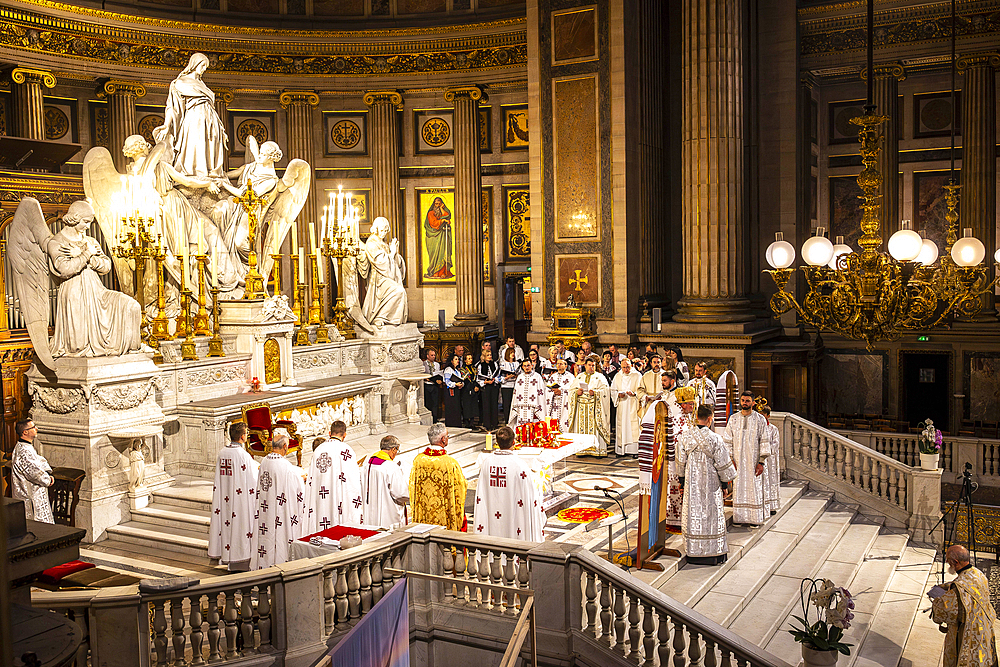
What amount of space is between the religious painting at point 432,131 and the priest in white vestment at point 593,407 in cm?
1197

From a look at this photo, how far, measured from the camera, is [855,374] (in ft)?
69.4

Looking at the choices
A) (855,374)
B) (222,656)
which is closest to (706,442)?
(222,656)

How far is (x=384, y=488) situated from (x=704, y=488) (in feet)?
11.1

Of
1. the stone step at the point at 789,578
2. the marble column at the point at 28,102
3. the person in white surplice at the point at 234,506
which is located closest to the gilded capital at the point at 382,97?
the marble column at the point at 28,102

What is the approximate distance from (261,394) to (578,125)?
9410 millimetres

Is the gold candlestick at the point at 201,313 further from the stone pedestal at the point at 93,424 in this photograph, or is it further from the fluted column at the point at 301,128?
the fluted column at the point at 301,128

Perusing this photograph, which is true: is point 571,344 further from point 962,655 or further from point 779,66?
point 962,655

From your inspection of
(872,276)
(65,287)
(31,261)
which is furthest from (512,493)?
(31,261)

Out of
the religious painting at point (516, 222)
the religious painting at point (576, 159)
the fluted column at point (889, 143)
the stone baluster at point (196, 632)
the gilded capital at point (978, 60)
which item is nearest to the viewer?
the stone baluster at point (196, 632)

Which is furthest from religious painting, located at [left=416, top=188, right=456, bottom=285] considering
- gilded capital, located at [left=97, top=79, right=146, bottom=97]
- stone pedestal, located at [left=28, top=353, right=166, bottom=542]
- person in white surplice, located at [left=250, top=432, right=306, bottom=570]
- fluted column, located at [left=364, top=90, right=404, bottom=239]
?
person in white surplice, located at [left=250, top=432, right=306, bottom=570]

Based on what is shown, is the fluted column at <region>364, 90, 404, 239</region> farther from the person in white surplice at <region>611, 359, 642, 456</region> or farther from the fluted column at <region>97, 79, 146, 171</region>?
the person in white surplice at <region>611, 359, 642, 456</region>

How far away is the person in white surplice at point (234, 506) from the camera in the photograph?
31.6 feet

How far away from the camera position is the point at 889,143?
73.0 ft

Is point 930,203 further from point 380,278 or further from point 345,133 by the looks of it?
point 345,133
